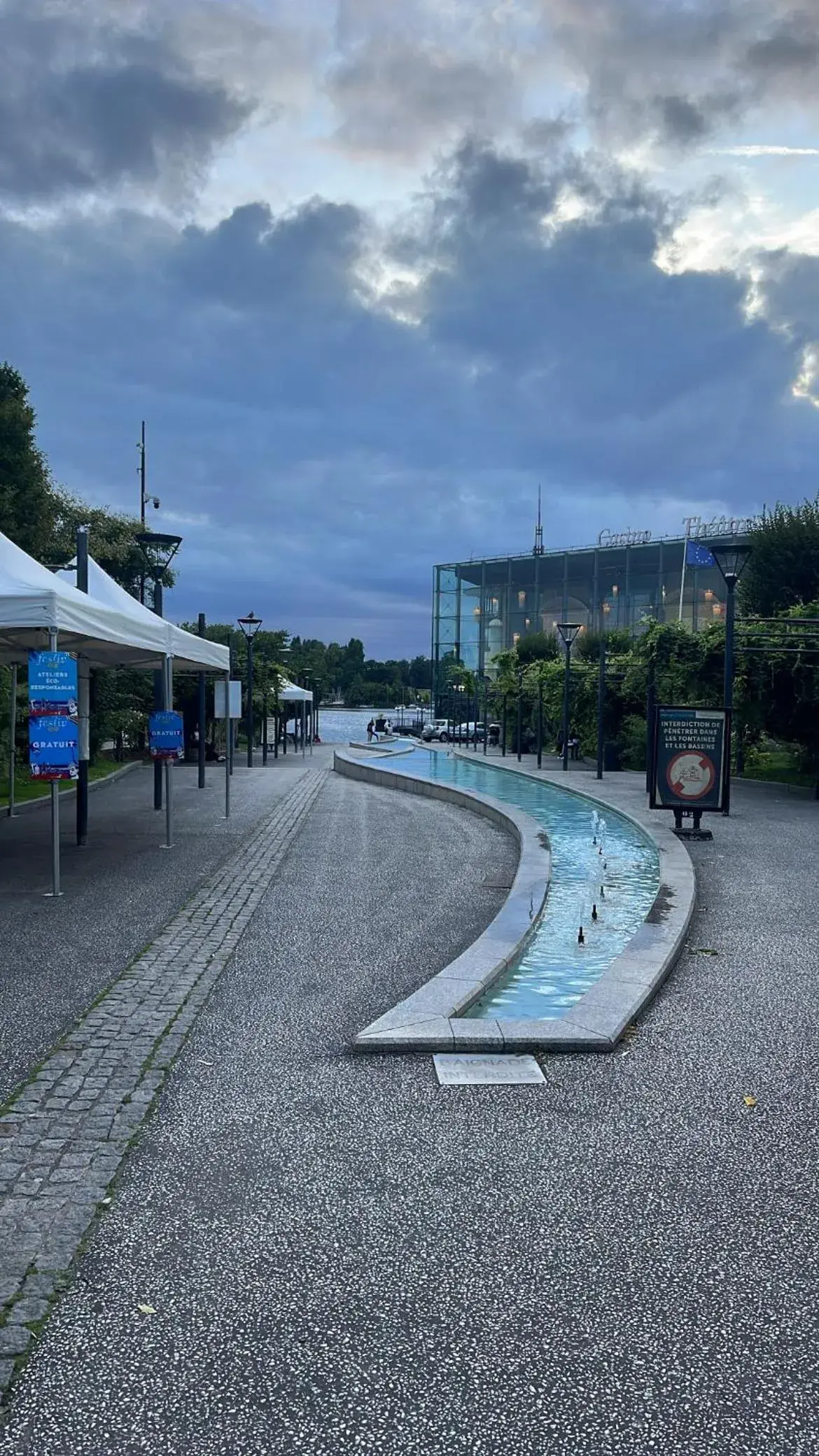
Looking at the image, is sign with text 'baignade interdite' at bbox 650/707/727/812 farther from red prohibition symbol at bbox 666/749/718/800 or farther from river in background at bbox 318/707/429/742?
river in background at bbox 318/707/429/742

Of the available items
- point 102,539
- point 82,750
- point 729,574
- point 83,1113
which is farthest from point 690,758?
point 102,539

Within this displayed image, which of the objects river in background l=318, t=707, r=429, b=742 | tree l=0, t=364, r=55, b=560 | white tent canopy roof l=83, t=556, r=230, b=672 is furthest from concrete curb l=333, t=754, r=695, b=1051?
river in background l=318, t=707, r=429, b=742

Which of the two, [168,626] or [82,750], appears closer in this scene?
[168,626]

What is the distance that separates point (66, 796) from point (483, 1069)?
15.4m

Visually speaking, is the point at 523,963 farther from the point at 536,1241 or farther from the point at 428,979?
the point at 536,1241

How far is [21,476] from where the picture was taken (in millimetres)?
25094

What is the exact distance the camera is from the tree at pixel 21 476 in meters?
24.7

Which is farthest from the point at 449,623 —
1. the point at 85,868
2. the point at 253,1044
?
the point at 253,1044

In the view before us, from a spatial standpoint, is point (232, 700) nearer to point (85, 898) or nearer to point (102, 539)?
point (85, 898)

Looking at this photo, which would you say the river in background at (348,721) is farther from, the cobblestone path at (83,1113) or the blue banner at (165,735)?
the cobblestone path at (83,1113)

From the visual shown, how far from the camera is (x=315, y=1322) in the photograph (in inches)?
117

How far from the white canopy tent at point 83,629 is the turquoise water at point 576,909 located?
15.1 feet

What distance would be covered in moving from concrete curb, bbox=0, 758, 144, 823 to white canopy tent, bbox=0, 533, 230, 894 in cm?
87

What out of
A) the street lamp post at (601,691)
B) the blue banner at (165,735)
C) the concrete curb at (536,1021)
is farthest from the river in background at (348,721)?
the concrete curb at (536,1021)
